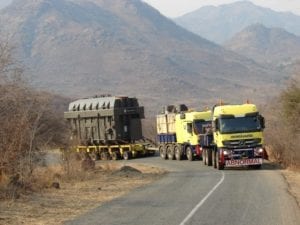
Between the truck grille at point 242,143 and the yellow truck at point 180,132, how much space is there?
25.9 feet

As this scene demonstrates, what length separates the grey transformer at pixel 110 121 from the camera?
49531 millimetres

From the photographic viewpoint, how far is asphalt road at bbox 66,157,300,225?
16047mm

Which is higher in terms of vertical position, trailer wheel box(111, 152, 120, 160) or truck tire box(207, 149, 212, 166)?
trailer wheel box(111, 152, 120, 160)

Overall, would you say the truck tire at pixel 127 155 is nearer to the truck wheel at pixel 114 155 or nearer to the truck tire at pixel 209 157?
the truck wheel at pixel 114 155

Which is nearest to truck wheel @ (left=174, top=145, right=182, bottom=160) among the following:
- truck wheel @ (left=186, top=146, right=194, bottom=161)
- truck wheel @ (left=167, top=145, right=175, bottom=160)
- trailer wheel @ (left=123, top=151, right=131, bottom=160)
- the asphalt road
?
truck wheel @ (left=167, top=145, right=175, bottom=160)

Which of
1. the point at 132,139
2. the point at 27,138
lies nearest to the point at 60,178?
the point at 27,138

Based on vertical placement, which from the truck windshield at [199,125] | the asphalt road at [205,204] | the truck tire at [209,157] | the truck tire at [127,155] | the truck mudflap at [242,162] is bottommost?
the asphalt road at [205,204]

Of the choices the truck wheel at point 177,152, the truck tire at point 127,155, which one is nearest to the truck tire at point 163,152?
the truck wheel at point 177,152

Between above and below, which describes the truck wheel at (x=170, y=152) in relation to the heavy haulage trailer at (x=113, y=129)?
below

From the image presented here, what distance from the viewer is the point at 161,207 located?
18641 mm

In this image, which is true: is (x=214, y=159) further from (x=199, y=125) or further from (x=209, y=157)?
(x=199, y=125)

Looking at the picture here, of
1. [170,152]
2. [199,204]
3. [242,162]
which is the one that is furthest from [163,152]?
[199,204]

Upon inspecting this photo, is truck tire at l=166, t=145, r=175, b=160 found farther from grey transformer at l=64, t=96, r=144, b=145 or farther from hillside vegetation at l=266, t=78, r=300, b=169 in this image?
hillside vegetation at l=266, t=78, r=300, b=169

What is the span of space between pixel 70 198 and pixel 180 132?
23533mm
